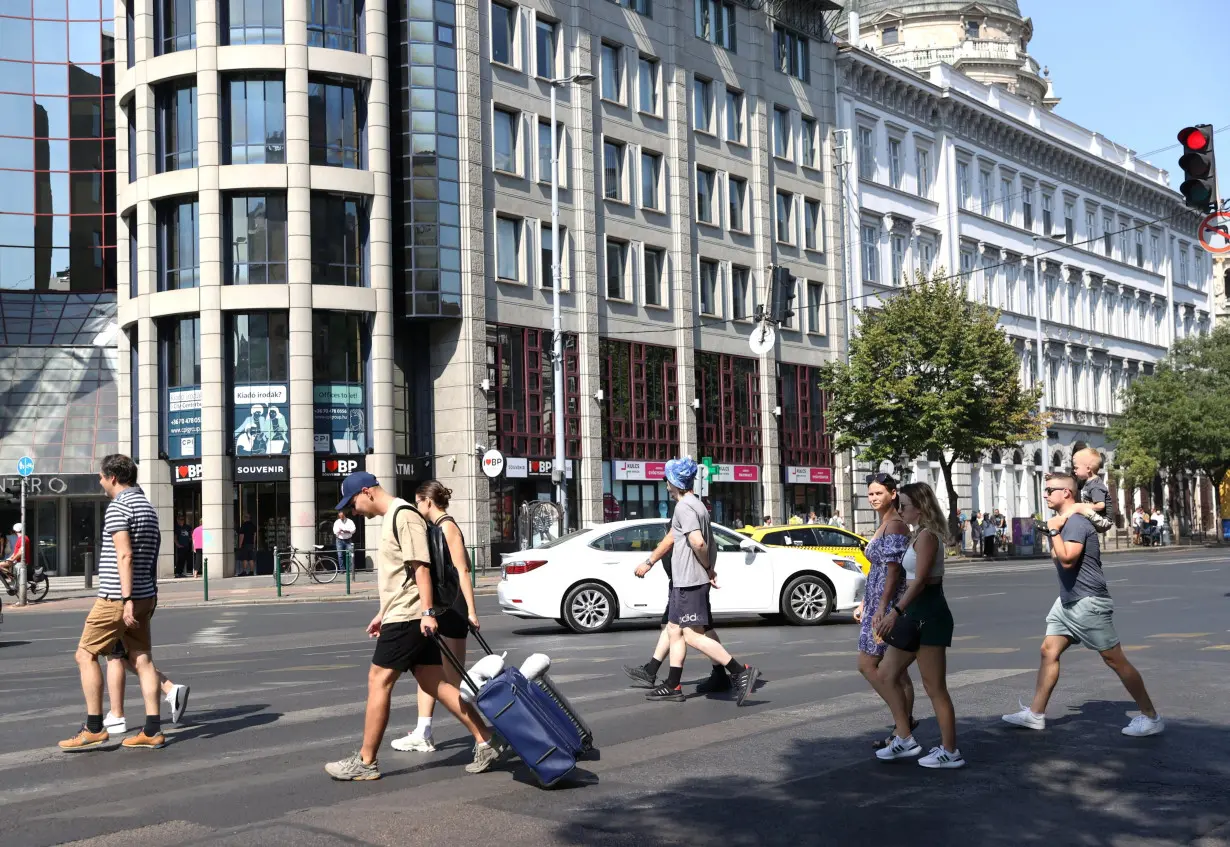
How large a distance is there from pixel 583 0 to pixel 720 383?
13759mm

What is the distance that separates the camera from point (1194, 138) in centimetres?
1359

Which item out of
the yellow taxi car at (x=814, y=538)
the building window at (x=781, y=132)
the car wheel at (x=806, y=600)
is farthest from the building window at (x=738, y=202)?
the car wheel at (x=806, y=600)

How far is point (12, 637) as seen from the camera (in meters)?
22.0

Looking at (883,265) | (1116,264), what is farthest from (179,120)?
(1116,264)

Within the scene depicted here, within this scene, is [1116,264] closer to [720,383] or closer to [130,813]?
[720,383]

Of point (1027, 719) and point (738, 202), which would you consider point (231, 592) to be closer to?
point (738, 202)

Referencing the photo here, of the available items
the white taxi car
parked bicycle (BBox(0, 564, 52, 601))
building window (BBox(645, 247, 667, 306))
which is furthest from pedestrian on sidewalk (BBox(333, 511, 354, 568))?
the white taxi car

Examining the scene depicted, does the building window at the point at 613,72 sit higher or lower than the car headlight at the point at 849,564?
higher

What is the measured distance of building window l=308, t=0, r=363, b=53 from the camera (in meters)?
40.8

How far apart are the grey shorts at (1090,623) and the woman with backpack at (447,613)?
3.56 metres

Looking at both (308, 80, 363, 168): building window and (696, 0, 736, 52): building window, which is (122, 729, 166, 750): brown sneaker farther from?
(696, 0, 736, 52): building window

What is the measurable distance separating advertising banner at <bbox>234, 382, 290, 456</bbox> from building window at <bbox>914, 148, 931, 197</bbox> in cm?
3270

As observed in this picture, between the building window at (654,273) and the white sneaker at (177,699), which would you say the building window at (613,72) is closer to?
the building window at (654,273)

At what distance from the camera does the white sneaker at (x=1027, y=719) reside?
9.61 metres
